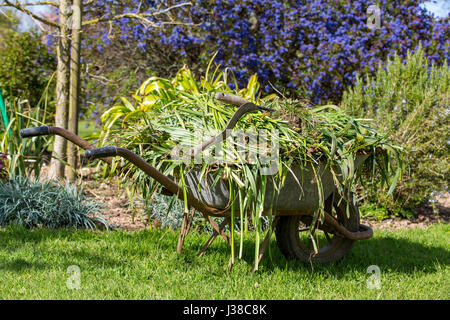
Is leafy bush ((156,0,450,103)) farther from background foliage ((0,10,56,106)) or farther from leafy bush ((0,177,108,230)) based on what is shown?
leafy bush ((0,177,108,230))

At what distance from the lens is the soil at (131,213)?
4.45m

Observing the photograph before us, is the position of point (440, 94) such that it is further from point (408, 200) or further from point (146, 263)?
point (146, 263)

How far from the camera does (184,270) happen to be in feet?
10.3

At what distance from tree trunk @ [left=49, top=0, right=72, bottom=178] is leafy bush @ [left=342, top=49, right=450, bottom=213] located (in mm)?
2887

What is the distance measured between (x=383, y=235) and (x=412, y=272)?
3.43 ft

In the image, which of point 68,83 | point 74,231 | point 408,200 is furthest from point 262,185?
point 68,83

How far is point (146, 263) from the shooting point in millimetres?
3209

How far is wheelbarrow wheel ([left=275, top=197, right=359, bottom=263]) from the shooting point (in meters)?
3.18

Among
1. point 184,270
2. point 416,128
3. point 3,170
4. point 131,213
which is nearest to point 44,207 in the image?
point 3,170

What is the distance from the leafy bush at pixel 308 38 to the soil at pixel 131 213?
1.87 metres

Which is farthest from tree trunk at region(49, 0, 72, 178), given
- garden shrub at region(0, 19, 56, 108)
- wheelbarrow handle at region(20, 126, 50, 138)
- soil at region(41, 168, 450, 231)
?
wheelbarrow handle at region(20, 126, 50, 138)

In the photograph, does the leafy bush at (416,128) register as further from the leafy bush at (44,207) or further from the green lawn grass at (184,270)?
the leafy bush at (44,207)

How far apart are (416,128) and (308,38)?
2.19 metres

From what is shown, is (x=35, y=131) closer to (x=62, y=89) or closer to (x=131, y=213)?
(x=131, y=213)
